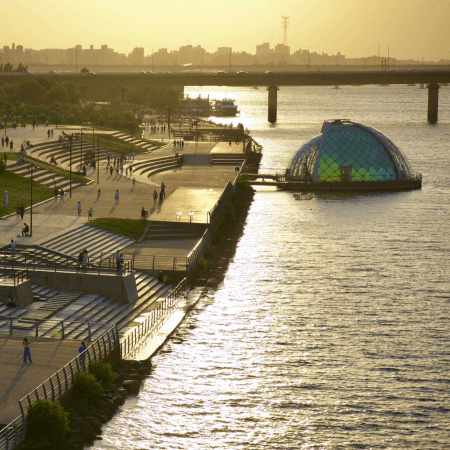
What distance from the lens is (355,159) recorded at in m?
85.6

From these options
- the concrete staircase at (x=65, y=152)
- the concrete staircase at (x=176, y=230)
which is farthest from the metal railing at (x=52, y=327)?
the concrete staircase at (x=65, y=152)

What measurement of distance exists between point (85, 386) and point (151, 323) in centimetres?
1061

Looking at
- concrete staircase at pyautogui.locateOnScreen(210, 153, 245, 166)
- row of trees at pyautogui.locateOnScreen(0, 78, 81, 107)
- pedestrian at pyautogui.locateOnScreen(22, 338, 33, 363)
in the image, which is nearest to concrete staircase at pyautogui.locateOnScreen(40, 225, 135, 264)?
pedestrian at pyautogui.locateOnScreen(22, 338, 33, 363)

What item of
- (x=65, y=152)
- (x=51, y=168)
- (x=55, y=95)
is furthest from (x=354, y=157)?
(x=55, y=95)

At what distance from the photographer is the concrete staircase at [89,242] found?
153ft

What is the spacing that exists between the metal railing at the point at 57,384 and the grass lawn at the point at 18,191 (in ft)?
81.3

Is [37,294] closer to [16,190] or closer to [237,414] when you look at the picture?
[237,414]

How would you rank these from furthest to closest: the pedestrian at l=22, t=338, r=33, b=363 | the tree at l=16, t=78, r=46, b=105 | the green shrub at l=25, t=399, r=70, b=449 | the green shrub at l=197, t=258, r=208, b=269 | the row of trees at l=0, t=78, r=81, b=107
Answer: the tree at l=16, t=78, r=46, b=105 → the row of trees at l=0, t=78, r=81, b=107 → the green shrub at l=197, t=258, r=208, b=269 → the pedestrian at l=22, t=338, r=33, b=363 → the green shrub at l=25, t=399, r=70, b=449

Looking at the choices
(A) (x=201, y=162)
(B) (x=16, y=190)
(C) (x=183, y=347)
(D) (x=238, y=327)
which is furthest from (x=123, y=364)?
(A) (x=201, y=162)

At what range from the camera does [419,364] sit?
3481 cm

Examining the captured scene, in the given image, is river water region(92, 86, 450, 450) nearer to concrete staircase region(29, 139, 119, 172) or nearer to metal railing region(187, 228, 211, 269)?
metal railing region(187, 228, 211, 269)

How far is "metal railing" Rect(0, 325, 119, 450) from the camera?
24.0 m

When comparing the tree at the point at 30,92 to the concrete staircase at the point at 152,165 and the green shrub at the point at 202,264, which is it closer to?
the concrete staircase at the point at 152,165

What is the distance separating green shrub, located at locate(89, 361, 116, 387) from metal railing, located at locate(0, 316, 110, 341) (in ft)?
11.2
